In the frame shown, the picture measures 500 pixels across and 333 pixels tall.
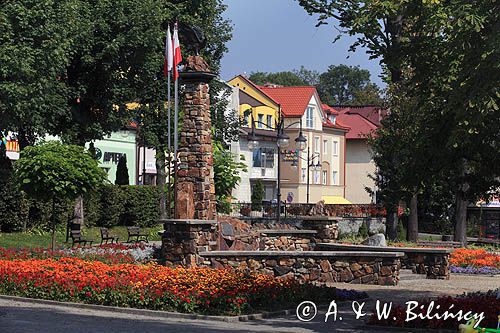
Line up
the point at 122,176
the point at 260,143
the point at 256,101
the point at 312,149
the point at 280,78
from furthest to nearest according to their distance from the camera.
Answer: the point at 280,78 < the point at 312,149 < the point at 260,143 < the point at 256,101 < the point at 122,176

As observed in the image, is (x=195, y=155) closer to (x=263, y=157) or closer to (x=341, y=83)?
(x=263, y=157)

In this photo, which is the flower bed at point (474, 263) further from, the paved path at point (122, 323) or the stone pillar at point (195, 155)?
the paved path at point (122, 323)

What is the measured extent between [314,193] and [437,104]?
79.0 meters

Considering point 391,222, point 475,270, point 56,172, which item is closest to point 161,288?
point 56,172

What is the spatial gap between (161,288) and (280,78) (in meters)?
139

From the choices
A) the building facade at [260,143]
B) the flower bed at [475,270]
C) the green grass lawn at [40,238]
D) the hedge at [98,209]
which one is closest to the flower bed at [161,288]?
the flower bed at [475,270]

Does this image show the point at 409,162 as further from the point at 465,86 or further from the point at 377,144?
the point at 377,144

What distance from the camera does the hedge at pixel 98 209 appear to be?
40156mm

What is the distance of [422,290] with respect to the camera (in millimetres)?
22250

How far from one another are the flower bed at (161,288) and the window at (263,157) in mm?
71083

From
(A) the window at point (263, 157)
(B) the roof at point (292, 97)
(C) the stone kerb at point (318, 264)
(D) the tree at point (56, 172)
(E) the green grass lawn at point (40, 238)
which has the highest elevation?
(B) the roof at point (292, 97)

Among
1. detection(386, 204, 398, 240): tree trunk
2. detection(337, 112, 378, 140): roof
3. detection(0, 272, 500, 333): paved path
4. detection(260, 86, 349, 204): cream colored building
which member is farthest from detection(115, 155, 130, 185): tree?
detection(337, 112, 378, 140): roof

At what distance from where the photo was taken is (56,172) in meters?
28.7

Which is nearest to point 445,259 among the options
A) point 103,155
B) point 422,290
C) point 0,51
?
point 422,290
